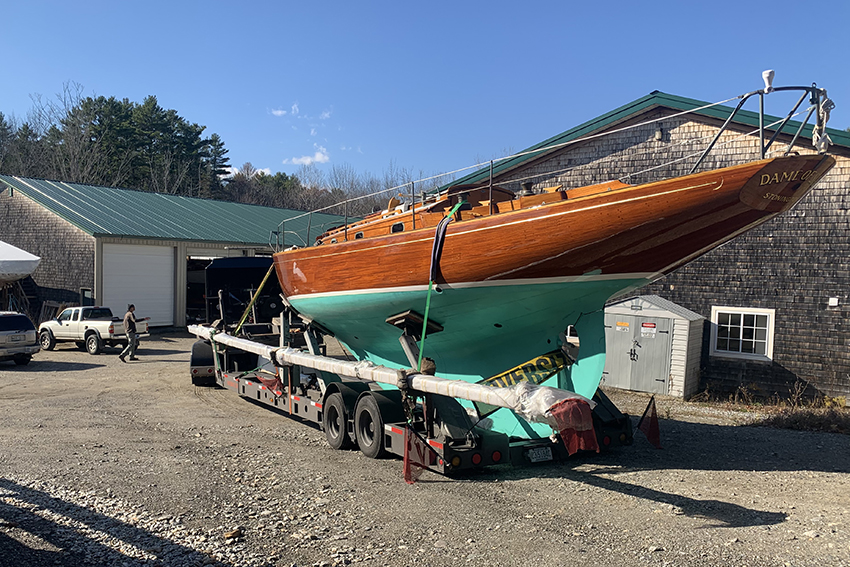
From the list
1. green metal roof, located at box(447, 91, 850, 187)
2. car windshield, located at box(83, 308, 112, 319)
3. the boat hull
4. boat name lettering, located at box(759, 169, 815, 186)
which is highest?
green metal roof, located at box(447, 91, 850, 187)

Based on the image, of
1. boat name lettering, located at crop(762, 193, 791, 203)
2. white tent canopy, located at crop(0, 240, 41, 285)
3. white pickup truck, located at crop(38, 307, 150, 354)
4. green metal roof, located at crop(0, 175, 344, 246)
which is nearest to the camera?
boat name lettering, located at crop(762, 193, 791, 203)

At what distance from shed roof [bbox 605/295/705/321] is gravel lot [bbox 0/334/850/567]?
3.58 m

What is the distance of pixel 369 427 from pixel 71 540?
348 centimetres

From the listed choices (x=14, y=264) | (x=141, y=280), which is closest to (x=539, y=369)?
(x=141, y=280)

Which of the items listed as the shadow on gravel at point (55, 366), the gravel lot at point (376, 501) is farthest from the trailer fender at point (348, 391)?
the shadow on gravel at point (55, 366)

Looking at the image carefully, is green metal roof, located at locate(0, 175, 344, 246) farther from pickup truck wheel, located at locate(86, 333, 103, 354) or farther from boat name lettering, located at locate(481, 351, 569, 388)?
boat name lettering, located at locate(481, 351, 569, 388)

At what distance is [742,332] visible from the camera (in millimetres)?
12836

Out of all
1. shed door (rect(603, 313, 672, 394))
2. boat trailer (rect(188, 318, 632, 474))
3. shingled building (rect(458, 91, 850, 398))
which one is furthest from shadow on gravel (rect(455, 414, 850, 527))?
shingled building (rect(458, 91, 850, 398))

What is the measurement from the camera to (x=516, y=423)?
7.39 meters

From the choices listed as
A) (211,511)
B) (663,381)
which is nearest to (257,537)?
(211,511)

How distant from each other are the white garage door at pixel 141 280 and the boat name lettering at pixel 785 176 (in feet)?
68.5

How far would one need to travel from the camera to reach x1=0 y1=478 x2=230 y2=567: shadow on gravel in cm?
459

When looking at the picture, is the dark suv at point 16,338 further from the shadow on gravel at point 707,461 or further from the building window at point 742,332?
the building window at point 742,332

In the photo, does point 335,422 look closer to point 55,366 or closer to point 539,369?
point 539,369
